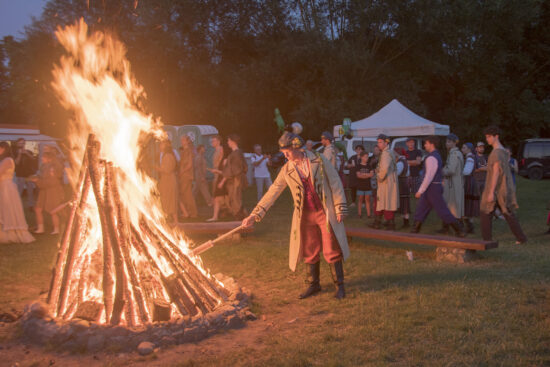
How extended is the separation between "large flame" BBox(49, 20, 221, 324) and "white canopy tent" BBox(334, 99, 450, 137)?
13.2 m

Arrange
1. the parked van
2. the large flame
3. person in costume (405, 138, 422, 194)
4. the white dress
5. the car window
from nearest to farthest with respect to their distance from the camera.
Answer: the large flame → the white dress → person in costume (405, 138, 422, 194) → the parked van → the car window

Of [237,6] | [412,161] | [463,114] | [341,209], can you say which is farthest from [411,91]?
[341,209]

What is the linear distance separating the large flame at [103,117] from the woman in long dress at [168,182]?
5.44m

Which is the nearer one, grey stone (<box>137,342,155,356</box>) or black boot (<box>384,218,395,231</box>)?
grey stone (<box>137,342,155,356</box>)

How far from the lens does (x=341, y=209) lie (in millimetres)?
6016

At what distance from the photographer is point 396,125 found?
60.5 feet

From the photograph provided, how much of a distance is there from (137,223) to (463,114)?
32.1 metres

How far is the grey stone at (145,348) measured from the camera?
14.7ft

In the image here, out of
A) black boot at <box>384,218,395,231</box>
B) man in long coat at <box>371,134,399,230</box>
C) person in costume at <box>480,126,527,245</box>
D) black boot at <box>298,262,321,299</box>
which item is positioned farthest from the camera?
black boot at <box>384,218,395,231</box>

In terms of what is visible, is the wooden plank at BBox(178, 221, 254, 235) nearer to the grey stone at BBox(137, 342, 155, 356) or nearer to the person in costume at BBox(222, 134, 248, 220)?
the person in costume at BBox(222, 134, 248, 220)

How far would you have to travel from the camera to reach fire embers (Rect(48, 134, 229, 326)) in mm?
5016

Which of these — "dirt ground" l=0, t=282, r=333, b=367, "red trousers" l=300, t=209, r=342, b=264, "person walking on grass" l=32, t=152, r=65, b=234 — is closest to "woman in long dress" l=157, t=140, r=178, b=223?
"person walking on grass" l=32, t=152, r=65, b=234

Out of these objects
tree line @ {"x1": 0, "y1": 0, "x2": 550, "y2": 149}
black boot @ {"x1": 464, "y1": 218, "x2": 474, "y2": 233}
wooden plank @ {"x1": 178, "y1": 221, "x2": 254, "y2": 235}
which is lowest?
black boot @ {"x1": 464, "y1": 218, "x2": 474, "y2": 233}

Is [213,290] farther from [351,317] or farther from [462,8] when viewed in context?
[462,8]
